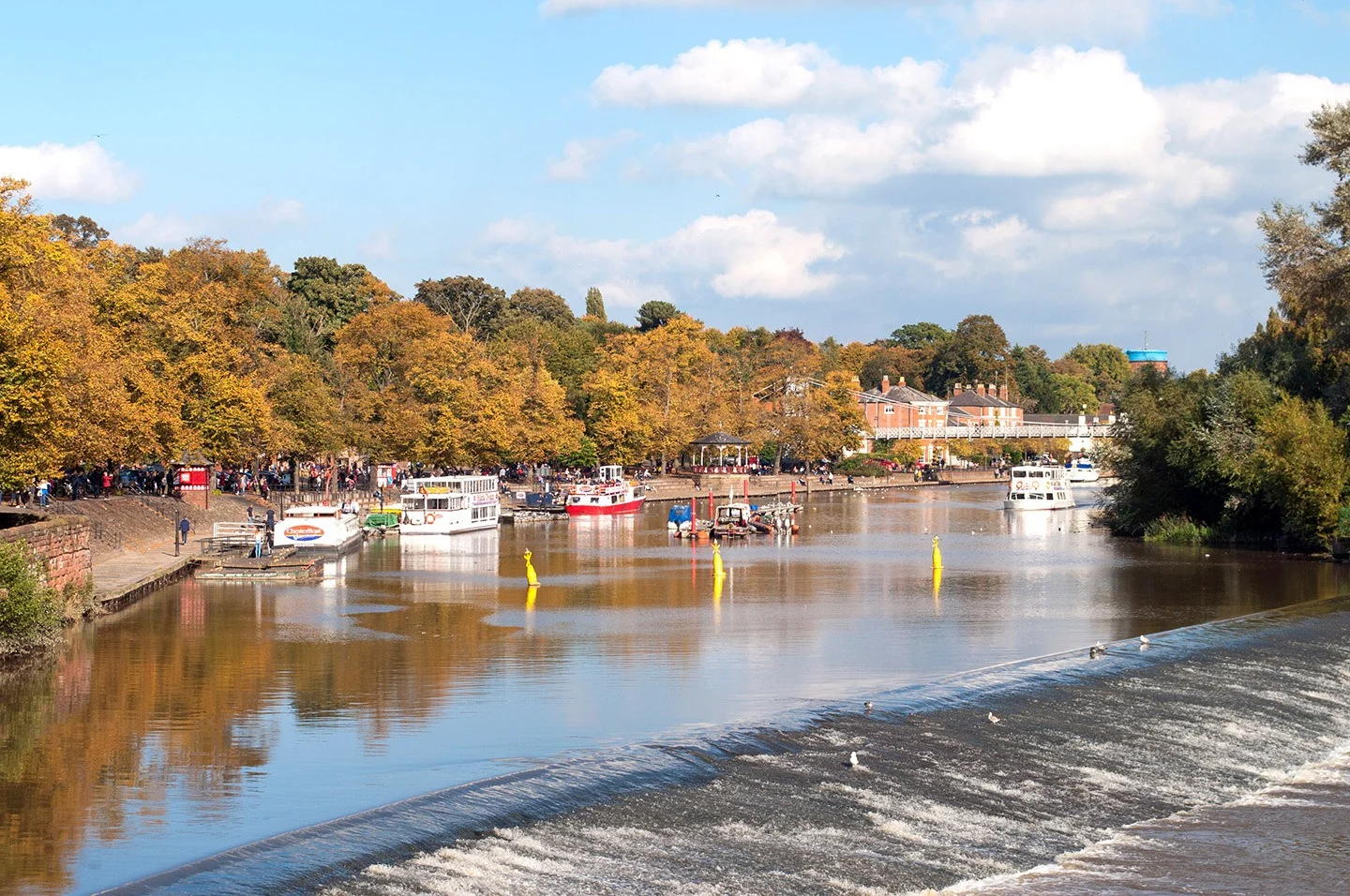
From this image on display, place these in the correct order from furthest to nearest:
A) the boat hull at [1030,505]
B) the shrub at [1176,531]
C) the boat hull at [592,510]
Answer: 1. the boat hull at [1030,505]
2. the boat hull at [592,510]
3. the shrub at [1176,531]

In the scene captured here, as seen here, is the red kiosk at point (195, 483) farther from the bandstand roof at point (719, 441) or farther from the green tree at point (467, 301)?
the green tree at point (467, 301)

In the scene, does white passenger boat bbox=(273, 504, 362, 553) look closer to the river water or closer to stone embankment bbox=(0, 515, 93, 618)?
the river water

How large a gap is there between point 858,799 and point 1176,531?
5828 centimetres

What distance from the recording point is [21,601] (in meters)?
32.8

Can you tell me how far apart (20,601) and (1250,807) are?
26.1 metres

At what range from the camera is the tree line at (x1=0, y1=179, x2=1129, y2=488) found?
47594mm

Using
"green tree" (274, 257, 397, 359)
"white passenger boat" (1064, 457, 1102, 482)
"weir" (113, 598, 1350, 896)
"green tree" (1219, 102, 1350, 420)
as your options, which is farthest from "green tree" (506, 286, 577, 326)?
"weir" (113, 598, 1350, 896)

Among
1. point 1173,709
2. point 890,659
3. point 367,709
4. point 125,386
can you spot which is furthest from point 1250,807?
point 125,386

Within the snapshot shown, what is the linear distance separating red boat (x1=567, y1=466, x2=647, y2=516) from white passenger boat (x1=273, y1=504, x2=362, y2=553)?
114 feet

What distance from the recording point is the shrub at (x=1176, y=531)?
73.2 m

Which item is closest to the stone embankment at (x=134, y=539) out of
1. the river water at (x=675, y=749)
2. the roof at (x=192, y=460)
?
the river water at (x=675, y=749)

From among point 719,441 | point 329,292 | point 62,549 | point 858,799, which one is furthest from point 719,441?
point 858,799

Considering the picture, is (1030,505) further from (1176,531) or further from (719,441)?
(1176,531)

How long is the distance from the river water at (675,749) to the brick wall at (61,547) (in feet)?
6.21
